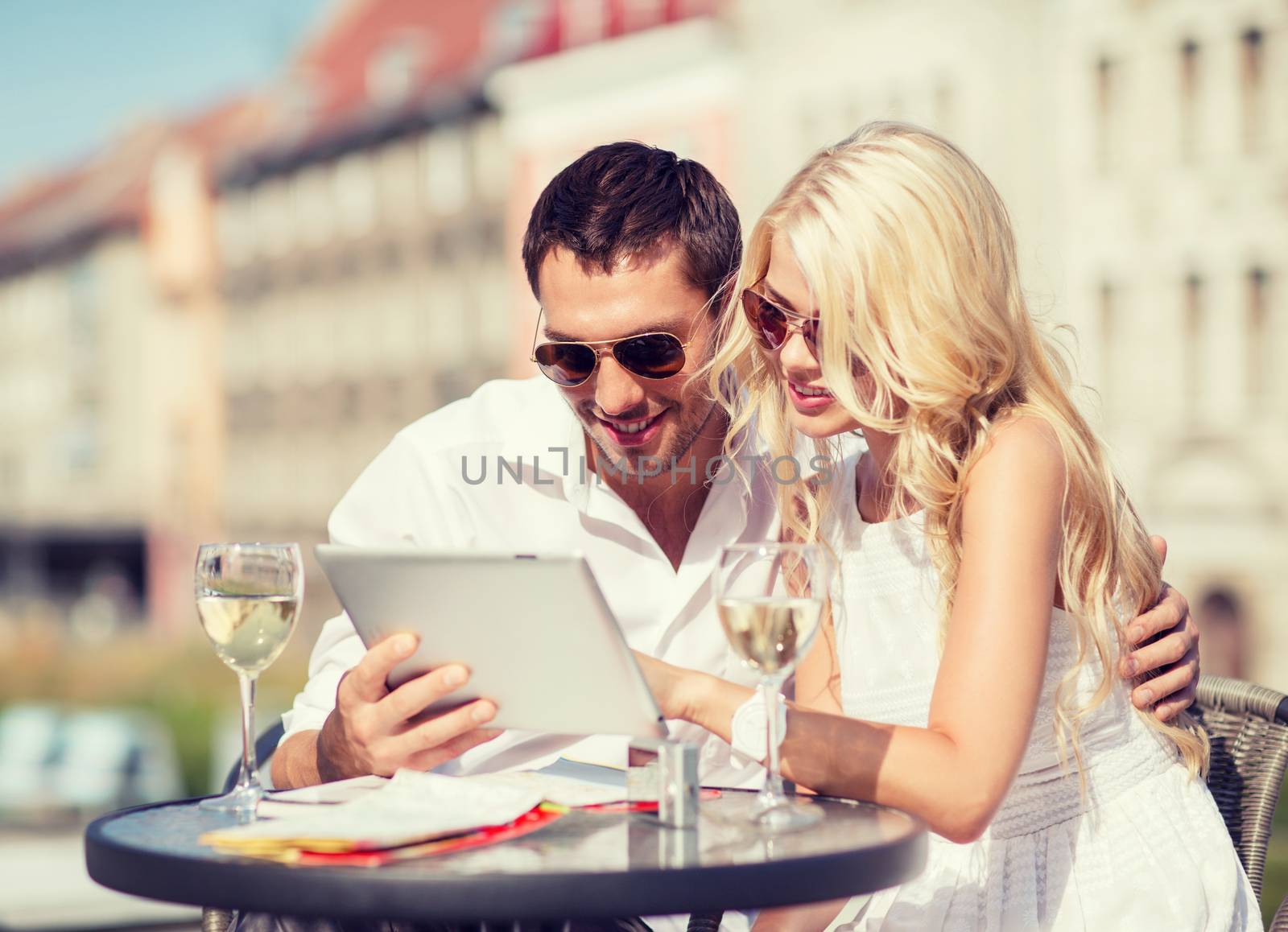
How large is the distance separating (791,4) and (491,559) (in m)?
22.0

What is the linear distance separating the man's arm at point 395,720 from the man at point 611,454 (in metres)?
0.60

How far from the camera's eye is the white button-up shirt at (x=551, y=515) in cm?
275

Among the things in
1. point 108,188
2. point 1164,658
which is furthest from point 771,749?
point 108,188

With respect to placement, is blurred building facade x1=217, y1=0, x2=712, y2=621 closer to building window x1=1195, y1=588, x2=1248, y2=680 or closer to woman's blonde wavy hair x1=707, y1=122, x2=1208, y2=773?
building window x1=1195, y1=588, x2=1248, y2=680

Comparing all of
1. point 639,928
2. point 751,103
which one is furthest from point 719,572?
point 751,103

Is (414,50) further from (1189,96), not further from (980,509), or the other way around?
(980,509)

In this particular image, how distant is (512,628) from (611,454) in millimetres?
1039

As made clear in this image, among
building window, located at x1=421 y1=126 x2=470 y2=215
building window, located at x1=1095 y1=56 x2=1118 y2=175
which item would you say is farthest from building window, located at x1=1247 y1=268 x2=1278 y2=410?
building window, located at x1=421 y1=126 x2=470 y2=215

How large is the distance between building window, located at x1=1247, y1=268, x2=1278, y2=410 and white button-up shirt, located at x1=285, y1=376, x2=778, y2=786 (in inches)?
659

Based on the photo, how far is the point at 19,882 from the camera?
18.0 feet

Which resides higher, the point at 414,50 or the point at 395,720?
the point at 414,50

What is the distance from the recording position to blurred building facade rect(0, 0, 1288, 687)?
61.0 feet

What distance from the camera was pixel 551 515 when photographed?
283cm

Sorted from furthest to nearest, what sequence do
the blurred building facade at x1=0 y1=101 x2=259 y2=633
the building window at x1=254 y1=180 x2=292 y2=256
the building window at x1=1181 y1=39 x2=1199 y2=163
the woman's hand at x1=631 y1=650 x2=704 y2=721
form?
the blurred building facade at x1=0 y1=101 x2=259 y2=633, the building window at x1=254 y1=180 x2=292 y2=256, the building window at x1=1181 y1=39 x2=1199 y2=163, the woman's hand at x1=631 y1=650 x2=704 y2=721
